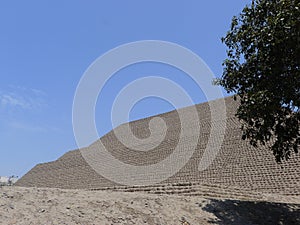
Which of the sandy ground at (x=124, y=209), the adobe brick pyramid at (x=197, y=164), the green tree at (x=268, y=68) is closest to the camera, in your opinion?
the sandy ground at (x=124, y=209)

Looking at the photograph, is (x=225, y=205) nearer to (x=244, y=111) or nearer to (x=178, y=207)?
(x=178, y=207)

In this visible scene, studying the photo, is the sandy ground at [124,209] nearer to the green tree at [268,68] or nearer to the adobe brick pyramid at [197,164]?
→ the green tree at [268,68]

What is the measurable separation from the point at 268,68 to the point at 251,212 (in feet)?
15.8

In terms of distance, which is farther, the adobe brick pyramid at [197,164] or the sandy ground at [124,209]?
the adobe brick pyramid at [197,164]

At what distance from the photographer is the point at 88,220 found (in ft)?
25.4

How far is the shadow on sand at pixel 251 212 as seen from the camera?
32.8ft

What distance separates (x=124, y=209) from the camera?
29.0ft

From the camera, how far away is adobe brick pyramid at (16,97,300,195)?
Result: 18203mm

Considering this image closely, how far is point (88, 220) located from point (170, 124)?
28.4 metres

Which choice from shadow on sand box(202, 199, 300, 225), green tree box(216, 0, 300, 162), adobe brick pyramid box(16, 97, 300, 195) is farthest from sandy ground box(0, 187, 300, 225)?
adobe brick pyramid box(16, 97, 300, 195)

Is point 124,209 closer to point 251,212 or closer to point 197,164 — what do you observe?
point 251,212

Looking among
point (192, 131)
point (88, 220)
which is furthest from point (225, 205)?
point (192, 131)

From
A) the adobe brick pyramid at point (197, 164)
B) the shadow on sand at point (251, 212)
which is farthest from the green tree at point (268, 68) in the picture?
the adobe brick pyramid at point (197, 164)

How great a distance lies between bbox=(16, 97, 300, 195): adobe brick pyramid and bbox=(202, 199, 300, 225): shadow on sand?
3.46 metres
